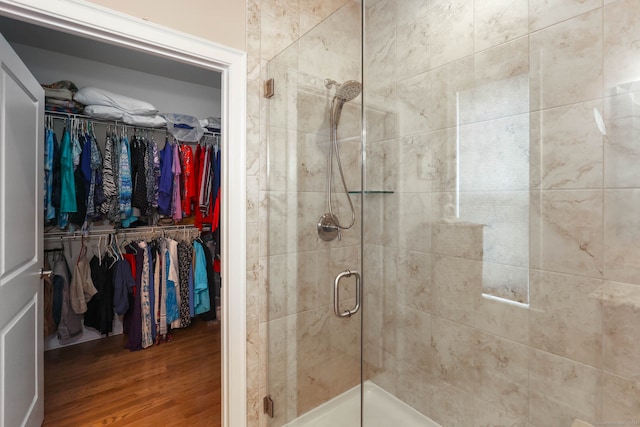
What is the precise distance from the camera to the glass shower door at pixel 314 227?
126 cm

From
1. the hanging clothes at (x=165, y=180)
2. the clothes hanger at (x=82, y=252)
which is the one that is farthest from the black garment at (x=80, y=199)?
the hanging clothes at (x=165, y=180)

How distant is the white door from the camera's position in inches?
48.5

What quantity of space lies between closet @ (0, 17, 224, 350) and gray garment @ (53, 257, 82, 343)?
0.40ft

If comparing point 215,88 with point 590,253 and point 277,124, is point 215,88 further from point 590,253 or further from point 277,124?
point 590,253

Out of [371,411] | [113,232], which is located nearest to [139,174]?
[113,232]

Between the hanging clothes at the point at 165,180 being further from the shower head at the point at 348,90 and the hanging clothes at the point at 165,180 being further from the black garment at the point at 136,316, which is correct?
the shower head at the point at 348,90

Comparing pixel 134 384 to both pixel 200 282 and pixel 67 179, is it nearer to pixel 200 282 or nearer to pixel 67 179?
pixel 200 282

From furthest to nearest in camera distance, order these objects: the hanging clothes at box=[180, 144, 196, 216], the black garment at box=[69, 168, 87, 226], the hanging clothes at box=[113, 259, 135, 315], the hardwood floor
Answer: the hanging clothes at box=[180, 144, 196, 216], the hanging clothes at box=[113, 259, 135, 315], the black garment at box=[69, 168, 87, 226], the hardwood floor

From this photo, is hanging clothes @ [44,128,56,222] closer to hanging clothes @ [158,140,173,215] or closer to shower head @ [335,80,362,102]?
hanging clothes @ [158,140,173,215]

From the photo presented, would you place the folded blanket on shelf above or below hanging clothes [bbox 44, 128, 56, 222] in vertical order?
above

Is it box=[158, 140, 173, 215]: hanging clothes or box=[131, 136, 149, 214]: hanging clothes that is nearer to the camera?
box=[131, 136, 149, 214]: hanging clothes

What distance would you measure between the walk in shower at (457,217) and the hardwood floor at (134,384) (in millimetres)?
1003

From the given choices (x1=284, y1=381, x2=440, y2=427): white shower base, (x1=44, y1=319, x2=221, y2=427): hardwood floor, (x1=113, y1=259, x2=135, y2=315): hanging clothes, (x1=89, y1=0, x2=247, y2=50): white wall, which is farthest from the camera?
(x1=113, y1=259, x2=135, y2=315): hanging clothes

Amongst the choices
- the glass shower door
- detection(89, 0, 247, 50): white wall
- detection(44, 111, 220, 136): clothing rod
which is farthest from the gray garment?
detection(89, 0, 247, 50): white wall
